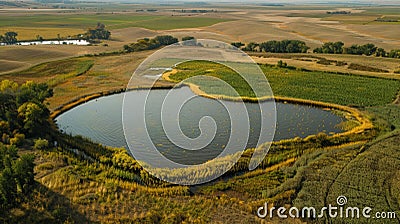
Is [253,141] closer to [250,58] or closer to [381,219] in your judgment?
[381,219]

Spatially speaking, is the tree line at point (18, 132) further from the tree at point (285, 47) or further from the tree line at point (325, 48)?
the tree line at point (325, 48)

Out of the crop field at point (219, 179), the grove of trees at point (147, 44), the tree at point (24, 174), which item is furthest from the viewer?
the grove of trees at point (147, 44)

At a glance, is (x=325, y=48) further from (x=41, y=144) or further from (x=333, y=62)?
(x=41, y=144)

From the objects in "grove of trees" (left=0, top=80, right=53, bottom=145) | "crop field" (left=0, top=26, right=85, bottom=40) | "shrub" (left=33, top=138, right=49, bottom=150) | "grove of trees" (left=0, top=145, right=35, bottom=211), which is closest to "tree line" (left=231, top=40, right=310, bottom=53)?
"grove of trees" (left=0, top=80, right=53, bottom=145)

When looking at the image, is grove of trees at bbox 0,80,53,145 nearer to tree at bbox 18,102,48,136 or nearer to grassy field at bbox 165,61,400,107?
tree at bbox 18,102,48,136

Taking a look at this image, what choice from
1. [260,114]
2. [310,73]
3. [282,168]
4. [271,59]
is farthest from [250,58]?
[282,168]

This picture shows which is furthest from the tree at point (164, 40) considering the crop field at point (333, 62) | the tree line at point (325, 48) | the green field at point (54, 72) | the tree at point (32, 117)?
the tree at point (32, 117)

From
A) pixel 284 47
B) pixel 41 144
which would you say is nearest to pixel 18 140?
pixel 41 144
